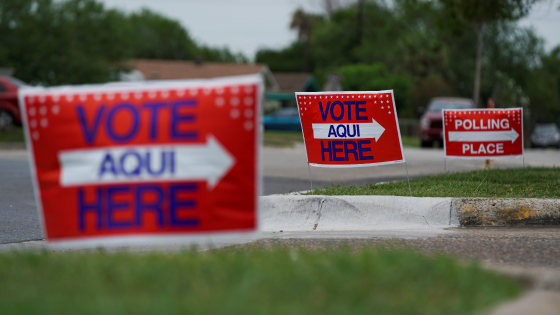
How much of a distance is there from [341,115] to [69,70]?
1052 inches

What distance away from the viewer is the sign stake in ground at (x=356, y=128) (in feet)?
24.6

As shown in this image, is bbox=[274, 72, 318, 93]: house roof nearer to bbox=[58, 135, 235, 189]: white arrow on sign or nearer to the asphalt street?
the asphalt street

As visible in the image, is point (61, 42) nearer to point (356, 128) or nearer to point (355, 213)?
point (356, 128)

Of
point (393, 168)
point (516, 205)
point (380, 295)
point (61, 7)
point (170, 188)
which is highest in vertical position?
point (61, 7)

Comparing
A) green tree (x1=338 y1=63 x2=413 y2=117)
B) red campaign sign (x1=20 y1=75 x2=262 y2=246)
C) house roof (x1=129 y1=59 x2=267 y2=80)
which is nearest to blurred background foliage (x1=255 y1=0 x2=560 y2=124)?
green tree (x1=338 y1=63 x2=413 y2=117)

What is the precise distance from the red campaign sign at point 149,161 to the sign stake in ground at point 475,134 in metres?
5.66

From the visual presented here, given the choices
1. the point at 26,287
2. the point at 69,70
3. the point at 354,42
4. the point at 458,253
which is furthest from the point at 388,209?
the point at 354,42

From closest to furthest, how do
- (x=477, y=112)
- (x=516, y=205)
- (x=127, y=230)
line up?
(x=127, y=230) < (x=516, y=205) < (x=477, y=112)

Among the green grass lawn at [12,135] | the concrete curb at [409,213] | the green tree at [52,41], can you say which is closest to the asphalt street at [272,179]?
the concrete curb at [409,213]

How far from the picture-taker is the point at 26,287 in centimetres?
338

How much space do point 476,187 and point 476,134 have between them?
1.14 metres

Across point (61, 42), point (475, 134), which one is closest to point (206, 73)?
point (61, 42)

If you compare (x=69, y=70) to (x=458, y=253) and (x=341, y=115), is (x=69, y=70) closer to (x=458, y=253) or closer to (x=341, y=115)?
(x=341, y=115)

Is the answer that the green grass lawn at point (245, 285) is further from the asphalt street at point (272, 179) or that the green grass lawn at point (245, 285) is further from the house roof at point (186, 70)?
the house roof at point (186, 70)
